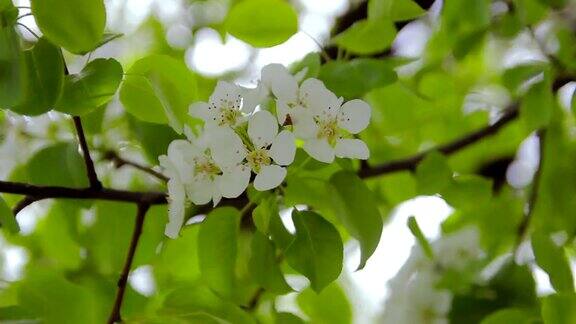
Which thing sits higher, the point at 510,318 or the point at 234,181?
the point at 234,181

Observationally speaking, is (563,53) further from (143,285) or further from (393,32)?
(143,285)

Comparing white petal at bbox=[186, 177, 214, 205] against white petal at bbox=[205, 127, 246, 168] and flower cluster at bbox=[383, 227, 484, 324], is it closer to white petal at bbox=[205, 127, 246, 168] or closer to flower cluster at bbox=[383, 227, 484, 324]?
white petal at bbox=[205, 127, 246, 168]

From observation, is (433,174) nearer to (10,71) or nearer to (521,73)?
(521,73)

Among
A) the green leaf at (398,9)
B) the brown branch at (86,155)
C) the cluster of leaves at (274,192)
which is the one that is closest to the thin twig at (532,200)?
the cluster of leaves at (274,192)

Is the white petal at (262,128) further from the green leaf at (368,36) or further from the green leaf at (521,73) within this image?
the green leaf at (521,73)

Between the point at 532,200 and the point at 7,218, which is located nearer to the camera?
the point at 7,218

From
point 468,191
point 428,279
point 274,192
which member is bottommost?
point 428,279

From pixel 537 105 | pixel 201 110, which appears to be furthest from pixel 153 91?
pixel 537 105
